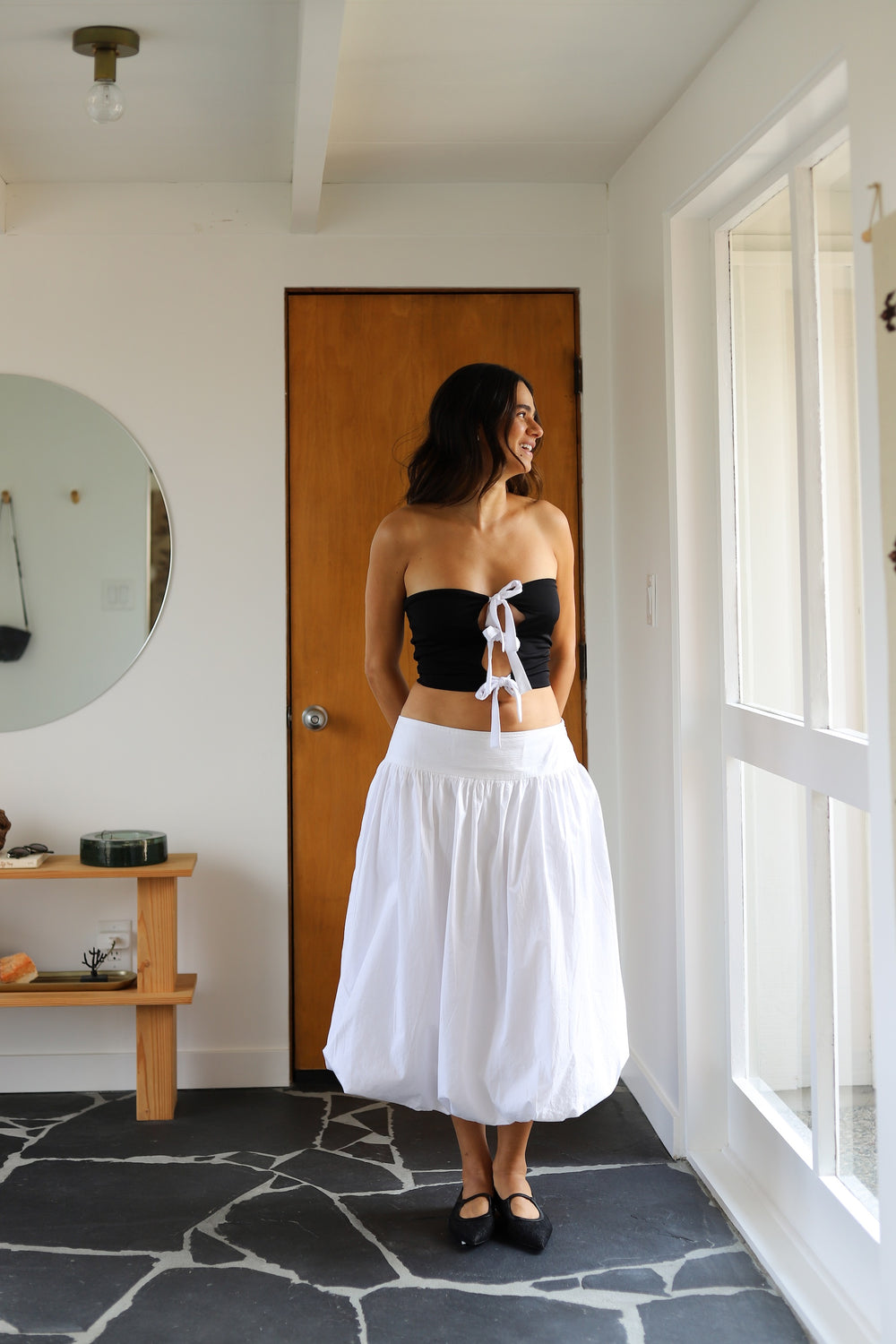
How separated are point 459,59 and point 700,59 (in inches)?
19.3

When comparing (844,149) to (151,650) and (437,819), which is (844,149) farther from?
(151,650)

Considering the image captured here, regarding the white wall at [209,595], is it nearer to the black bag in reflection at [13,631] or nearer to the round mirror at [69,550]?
the round mirror at [69,550]

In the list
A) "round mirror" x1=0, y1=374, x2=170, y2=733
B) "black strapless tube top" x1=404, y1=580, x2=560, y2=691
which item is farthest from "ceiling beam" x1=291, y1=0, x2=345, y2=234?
"black strapless tube top" x1=404, y1=580, x2=560, y2=691

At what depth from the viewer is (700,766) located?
246 cm

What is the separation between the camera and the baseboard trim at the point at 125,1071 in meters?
2.91

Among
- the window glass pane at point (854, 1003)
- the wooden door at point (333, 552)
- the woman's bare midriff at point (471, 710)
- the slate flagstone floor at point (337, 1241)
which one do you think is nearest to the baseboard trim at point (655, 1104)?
the slate flagstone floor at point (337, 1241)

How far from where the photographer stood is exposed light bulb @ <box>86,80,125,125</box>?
2.15 m

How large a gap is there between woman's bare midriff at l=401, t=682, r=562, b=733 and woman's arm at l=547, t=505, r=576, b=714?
155 millimetres

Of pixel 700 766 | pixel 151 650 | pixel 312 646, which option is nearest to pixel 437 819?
pixel 700 766

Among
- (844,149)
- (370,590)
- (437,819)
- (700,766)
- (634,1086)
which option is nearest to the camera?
(844,149)

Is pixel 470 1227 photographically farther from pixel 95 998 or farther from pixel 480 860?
pixel 95 998

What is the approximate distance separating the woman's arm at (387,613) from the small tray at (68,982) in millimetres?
1096

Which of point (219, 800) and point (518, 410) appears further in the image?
point (219, 800)

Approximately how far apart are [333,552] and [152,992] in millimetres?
1215
